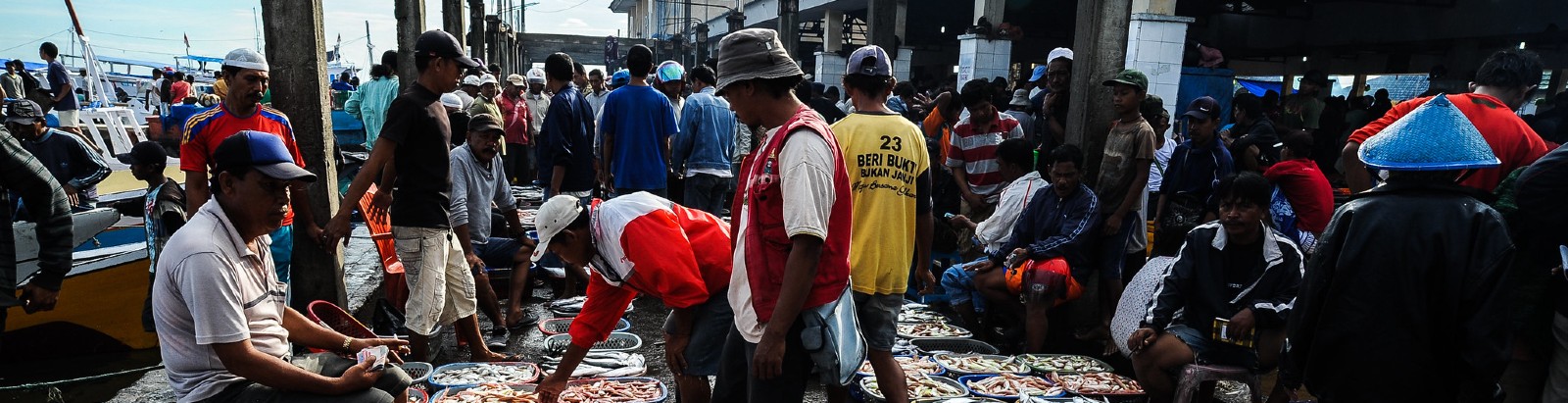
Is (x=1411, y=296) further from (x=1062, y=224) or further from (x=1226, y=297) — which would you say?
(x=1062, y=224)

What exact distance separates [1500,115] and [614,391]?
422cm

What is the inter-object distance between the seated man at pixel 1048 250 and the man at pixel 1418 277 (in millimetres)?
2279

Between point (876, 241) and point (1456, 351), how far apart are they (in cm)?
191

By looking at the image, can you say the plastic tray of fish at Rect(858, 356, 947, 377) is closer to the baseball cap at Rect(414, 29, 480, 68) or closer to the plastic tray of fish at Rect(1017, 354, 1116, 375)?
the plastic tray of fish at Rect(1017, 354, 1116, 375)

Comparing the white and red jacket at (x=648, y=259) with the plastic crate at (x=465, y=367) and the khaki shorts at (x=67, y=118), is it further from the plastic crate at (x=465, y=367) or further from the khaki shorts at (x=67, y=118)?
the khaki shorts at (x=67, y=118)

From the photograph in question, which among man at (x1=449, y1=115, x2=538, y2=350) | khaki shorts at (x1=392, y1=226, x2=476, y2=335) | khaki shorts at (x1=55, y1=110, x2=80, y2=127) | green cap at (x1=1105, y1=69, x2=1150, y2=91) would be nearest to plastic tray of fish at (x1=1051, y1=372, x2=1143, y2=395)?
green cap at (x1=1105, y1=69, x2=1150, y2=91)

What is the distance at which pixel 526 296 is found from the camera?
6562 mm

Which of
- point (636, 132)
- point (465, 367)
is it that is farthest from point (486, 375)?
point (636, 132)

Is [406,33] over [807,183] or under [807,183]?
over

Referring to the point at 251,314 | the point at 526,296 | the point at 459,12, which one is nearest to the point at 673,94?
the point at 526,296

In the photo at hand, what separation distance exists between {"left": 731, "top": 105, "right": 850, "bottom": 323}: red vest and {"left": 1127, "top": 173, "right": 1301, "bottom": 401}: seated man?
2154 mm

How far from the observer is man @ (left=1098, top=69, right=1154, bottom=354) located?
201 inches

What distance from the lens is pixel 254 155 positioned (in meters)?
2.45

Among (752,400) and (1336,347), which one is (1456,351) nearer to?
(1336,347)
